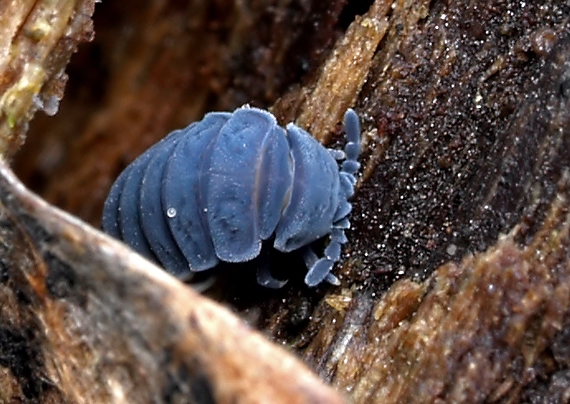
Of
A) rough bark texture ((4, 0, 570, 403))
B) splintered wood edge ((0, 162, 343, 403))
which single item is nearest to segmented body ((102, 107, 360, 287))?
rough bark texture ((4, 0, 570, 403))

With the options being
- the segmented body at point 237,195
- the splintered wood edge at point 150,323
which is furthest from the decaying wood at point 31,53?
the splintered wood edge at point 150,323

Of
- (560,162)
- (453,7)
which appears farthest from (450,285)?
(453,7)

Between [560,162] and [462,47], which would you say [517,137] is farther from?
[462,47]

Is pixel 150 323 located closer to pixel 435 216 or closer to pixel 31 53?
pixel 435 216

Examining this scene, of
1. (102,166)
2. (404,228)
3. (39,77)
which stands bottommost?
(404,228)

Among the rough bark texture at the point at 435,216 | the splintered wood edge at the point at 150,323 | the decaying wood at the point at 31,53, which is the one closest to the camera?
the splintered wood edge at the point at 150,323

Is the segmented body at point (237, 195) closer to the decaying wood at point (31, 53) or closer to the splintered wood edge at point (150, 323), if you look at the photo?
the decaying wood at point (31, 53)

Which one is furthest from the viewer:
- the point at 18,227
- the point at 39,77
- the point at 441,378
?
the point at 39,77
